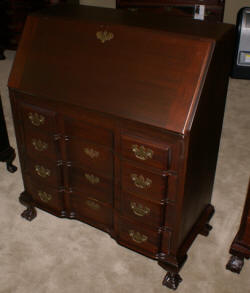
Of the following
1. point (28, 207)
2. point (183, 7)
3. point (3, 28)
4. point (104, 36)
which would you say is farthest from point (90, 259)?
point (3, 28)

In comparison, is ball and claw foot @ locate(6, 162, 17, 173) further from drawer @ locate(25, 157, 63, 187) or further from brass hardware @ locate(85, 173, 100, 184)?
brass hardware @ locate(85, 173, 100, 184)

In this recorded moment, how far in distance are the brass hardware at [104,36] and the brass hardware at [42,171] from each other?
0.88 metres

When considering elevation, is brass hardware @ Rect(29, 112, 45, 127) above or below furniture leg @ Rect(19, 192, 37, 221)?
above

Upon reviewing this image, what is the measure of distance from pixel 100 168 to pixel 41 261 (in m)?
0.73

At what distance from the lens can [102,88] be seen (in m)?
1.90

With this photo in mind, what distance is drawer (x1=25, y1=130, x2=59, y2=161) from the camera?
2207 mm

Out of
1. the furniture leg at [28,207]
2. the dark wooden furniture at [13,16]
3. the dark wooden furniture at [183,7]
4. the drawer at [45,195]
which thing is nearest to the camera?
the drawer at [45,195]

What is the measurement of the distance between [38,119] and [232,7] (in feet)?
12.1

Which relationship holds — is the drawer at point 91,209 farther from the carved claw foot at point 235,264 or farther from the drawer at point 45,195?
the carved claw foot at point 235,264

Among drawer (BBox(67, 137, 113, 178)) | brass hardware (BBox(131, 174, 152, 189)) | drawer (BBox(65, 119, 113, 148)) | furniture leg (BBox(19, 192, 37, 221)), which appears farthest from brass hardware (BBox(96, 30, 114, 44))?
furniture leg (BBox(19, 192, 37, 221))

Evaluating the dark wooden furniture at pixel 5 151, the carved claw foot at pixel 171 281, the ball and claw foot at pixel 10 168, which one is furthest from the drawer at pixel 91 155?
the ball and claw foot at pixel 10 168

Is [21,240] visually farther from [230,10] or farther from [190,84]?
[230,10]

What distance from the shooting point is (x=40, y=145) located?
2.26 m

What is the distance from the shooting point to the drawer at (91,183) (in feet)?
7.13
